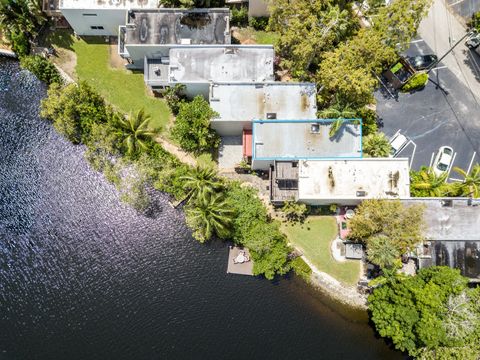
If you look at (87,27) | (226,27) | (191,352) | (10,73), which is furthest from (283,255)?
(10,73)

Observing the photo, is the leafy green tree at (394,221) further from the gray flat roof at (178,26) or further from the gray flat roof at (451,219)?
the gray flat roof at (178,26)

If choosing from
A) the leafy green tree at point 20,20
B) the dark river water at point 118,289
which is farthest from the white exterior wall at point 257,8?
the dark river water at point 118,289

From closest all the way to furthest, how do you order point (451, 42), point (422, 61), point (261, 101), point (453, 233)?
point (453, 233), point (261, 101), point (422, 61), point (451, 42)

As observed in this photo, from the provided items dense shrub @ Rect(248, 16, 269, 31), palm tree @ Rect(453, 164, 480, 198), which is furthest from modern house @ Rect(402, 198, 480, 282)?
dense shrub @ Rect(248, 16, 269, 31)

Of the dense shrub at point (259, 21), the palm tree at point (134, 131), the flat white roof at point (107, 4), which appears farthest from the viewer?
the dense shrub at point (259, 21)

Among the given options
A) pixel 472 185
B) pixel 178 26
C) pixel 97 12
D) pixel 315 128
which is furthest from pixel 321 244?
pixel 97 12

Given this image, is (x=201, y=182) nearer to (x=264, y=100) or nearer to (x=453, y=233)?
(x=264, y=100)
